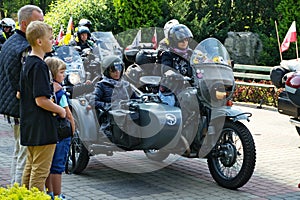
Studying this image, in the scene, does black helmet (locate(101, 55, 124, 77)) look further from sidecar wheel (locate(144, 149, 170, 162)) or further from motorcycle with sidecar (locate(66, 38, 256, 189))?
sidecar wheel (locate(144, 149, 170, 162))

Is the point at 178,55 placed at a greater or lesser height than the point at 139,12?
lesser

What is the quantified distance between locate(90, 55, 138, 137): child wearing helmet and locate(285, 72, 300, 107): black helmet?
1966 millimetres

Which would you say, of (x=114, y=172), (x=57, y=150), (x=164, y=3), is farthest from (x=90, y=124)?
(x=164, y=3)

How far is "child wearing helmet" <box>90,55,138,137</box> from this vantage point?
7.15 meters

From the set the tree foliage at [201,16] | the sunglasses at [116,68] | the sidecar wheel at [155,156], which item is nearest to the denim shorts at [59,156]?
the sunglasses at [116,68]

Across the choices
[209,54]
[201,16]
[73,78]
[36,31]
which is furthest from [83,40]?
[201,16]

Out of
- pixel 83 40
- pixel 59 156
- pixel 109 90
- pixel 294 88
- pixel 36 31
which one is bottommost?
pixel 59 156

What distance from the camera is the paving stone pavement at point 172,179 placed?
6.62 meters

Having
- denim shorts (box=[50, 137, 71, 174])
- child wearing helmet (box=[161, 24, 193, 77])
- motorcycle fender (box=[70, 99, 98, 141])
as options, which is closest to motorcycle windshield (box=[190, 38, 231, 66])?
child wearing helmet (box=[161, 24, 193, 77])

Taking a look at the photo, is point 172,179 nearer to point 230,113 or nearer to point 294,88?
point 230,113

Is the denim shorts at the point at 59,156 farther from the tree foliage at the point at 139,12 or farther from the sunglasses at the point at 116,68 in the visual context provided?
the tree foliage at the point at 139,12

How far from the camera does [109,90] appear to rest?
23.7 ft

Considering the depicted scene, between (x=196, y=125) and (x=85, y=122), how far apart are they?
1394 mm

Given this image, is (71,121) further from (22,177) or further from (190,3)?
(190,3)
